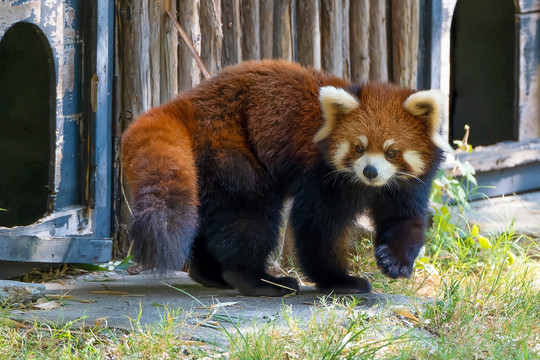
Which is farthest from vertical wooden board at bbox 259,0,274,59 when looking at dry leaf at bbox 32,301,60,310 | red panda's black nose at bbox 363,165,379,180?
dry leaf at bbox 32,301,60,310

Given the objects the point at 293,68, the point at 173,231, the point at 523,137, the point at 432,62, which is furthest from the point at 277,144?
the point at 523,137

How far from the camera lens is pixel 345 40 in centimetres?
611

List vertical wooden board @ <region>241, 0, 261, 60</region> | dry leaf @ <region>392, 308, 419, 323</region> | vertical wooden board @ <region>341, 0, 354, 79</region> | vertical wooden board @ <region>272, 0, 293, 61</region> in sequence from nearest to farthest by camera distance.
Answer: dry leaf @ <region>392, 308, 419, 323</region> → vertical wooden board @ <region>241, 0, 261, 60</region> → vertical wooden board @ <region>272, 0, 293, 61</region> → vertical wooden board @ <region>341, 0, 354, 79</region>


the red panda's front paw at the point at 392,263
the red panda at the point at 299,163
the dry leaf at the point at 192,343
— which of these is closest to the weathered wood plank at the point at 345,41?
the red panda at the point at 299,163

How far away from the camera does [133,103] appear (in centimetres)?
540

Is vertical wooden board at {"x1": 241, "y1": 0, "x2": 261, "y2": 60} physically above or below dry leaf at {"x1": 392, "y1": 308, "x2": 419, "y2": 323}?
above

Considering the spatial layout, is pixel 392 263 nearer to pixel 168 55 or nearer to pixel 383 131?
pixel 383 131

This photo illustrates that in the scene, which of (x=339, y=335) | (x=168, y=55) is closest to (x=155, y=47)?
(x=168, y=55)

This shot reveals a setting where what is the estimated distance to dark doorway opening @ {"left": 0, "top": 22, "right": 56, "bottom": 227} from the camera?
231 inches

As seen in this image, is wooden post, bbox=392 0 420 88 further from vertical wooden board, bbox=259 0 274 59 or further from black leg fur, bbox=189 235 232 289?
black leg fur, bbox=189 235 232 289

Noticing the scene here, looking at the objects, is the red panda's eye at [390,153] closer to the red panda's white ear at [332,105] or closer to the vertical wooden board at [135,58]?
the red panda's white ear at [332,105]

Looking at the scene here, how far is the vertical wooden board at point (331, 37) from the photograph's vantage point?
5939 mm

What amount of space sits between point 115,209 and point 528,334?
3.06 meters

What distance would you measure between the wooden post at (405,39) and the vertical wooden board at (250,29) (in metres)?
1.33
